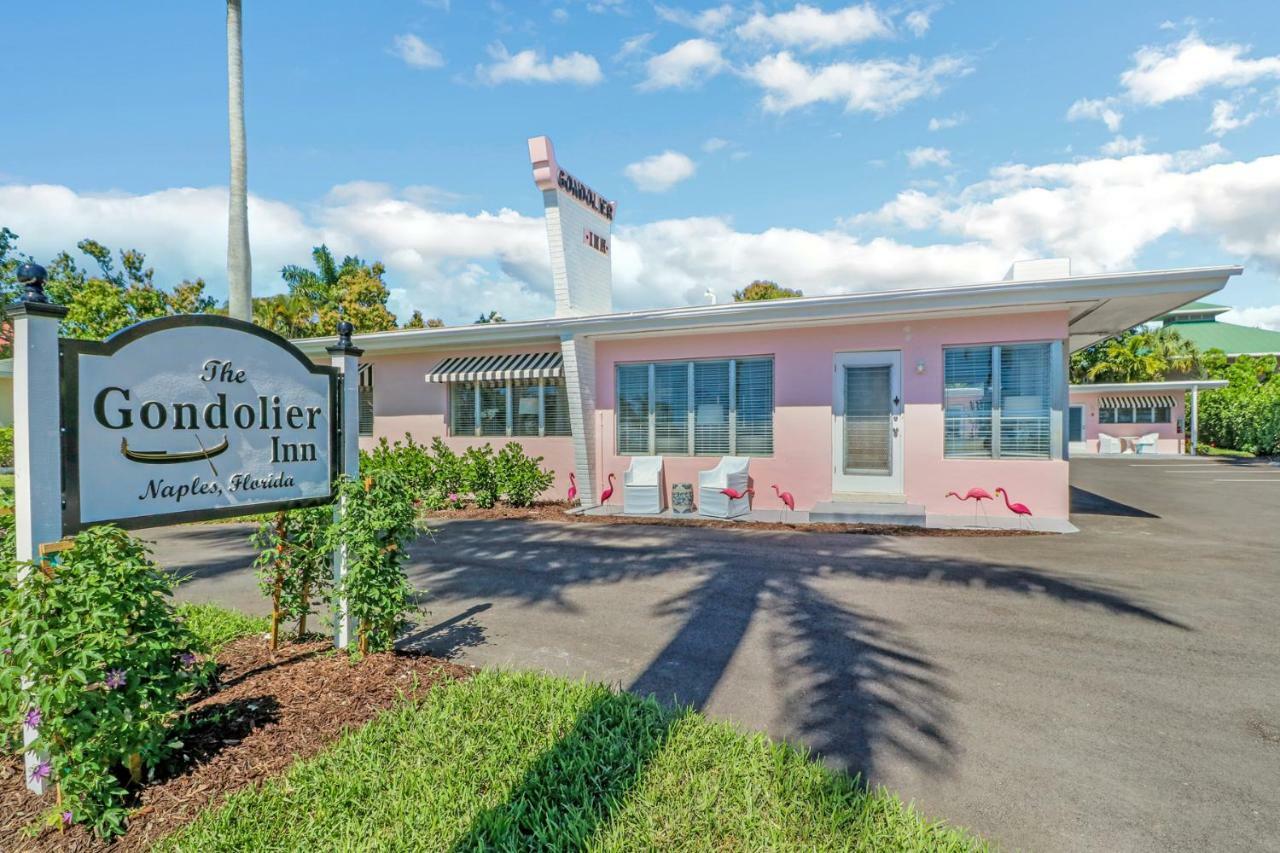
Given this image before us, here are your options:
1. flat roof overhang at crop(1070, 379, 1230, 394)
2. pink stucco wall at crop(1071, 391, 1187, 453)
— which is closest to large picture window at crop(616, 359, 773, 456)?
flat roof overhang at crop(1070, 379, 1230, 394)

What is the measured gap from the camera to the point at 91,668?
2.14 metres

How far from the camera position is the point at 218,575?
20.9ft

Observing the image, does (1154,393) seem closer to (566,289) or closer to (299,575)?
(566,289)

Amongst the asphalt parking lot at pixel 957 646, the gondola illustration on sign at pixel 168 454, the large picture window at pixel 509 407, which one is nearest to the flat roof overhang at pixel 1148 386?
the asphalt parking lot at pixel 957 646

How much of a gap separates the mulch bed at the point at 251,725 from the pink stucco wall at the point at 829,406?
699cm

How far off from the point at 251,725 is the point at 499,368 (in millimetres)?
8879

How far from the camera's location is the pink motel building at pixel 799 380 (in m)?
8.20

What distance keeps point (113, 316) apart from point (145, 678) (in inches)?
747

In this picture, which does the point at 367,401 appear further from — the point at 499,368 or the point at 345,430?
the point at 345,430

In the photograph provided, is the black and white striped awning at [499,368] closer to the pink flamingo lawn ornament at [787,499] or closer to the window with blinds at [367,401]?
the window with blinds at [367,401]

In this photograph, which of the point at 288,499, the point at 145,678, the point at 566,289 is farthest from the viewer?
the point at 566,289

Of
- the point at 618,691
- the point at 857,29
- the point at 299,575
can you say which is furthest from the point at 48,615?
the point at 857,29

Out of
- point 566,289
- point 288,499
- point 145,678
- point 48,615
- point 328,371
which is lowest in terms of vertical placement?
point 145,678

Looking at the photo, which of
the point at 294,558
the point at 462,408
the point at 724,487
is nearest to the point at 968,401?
the point at 724,487
